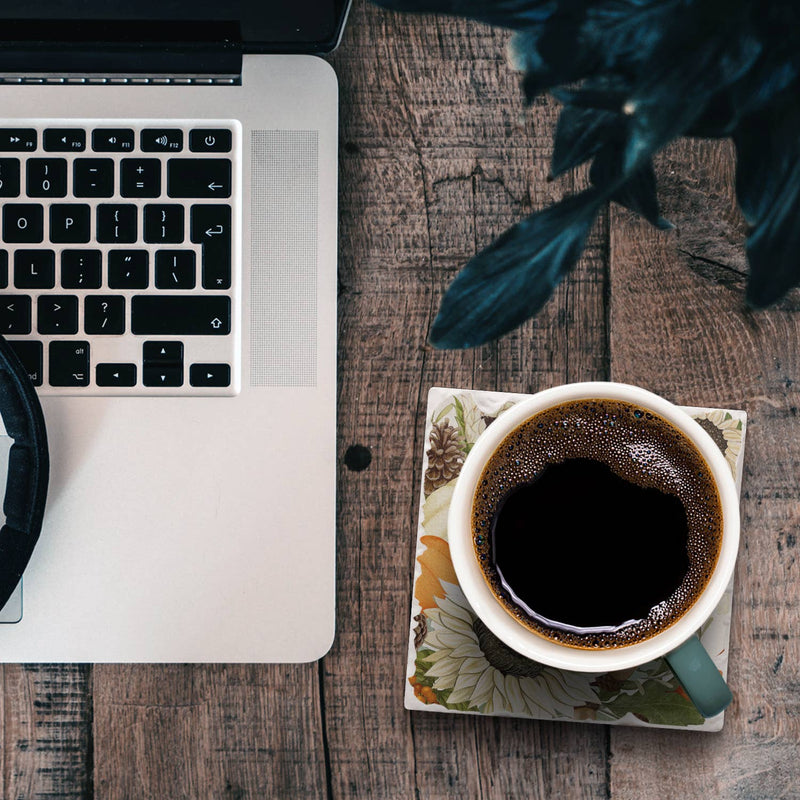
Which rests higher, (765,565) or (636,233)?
(636,233)

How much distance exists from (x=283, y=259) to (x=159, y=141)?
0.33ft

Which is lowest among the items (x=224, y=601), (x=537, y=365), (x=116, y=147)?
(x=224, y=601)

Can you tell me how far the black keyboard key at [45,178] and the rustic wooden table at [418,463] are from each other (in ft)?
0.56

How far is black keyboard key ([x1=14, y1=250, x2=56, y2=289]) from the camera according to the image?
0.47 meters

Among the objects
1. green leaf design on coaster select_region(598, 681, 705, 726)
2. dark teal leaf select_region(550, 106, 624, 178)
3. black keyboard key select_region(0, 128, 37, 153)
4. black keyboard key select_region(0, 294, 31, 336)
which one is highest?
dark teal leaf select_region(550, 106, 624, 178)

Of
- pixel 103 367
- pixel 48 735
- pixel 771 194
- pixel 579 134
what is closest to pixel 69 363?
pixel 103 367

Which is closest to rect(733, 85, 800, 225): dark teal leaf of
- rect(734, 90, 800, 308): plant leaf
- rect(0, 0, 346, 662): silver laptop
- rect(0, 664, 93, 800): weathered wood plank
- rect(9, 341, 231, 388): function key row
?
rect(734, 90, 800, 308): plant leaf

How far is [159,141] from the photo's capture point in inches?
18.6

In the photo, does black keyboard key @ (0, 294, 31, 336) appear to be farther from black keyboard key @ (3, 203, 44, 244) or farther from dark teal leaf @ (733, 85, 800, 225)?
dark teal leaf @ (733, 85, 800, 225)

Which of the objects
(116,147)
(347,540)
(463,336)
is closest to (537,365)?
(463,336)

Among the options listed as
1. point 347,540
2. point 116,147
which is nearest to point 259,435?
point 347,540

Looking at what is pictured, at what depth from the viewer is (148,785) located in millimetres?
494

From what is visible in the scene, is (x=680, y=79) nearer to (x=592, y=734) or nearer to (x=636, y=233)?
(x=636, y=233)

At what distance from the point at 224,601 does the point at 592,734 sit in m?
0.24
